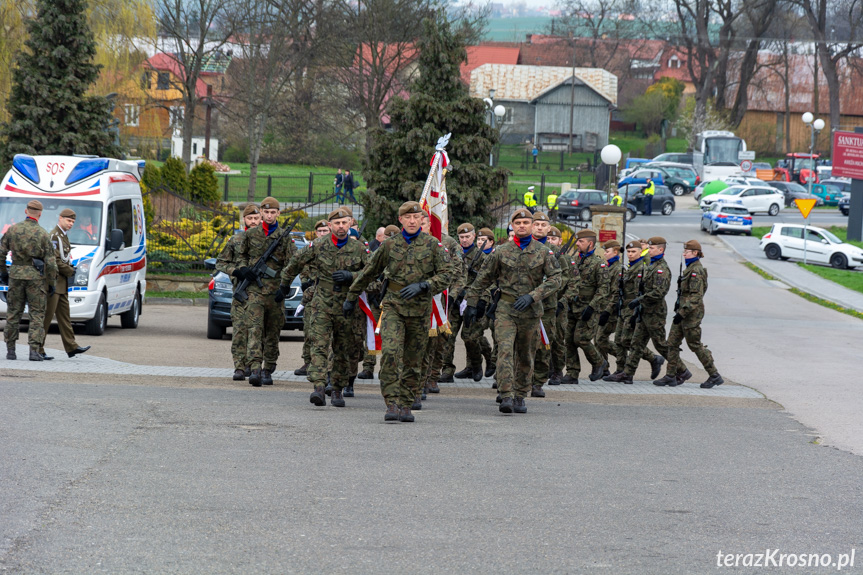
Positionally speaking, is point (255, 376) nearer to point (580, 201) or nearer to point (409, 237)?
point (409, 237)

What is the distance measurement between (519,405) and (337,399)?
177 cm

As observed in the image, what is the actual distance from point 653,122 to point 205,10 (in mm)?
57228

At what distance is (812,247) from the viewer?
120 ft

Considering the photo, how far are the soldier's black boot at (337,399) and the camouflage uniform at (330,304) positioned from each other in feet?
0.13

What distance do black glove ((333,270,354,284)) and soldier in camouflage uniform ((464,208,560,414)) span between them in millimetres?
1182

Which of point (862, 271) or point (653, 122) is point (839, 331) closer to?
point (862, 271)

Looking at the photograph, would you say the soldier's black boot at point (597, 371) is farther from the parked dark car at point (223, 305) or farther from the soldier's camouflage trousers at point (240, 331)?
the parked dark car at point (223, 305)

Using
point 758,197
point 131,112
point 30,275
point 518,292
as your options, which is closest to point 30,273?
point 30,275

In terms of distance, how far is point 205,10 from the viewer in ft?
112

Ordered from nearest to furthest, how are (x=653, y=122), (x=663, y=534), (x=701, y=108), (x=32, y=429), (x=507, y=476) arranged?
(x=663, y=534)
(x=507, y=476)
(x=32, y=429)
(x=701, y=108)
(x=653, y=122)

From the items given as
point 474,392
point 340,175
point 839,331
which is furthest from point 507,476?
point 340,175

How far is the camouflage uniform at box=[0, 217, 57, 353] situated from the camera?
11938 millimetres

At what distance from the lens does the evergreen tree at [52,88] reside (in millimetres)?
26109

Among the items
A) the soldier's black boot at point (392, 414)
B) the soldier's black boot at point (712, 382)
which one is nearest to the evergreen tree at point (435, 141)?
the soldier's black boot at point (712, 382)
